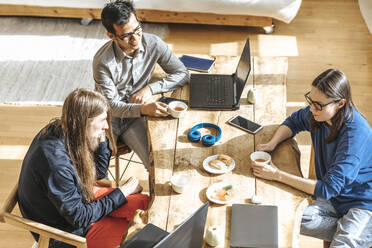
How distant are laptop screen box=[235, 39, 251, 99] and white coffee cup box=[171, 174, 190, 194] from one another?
63 cm

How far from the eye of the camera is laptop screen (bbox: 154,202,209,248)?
4.74 ft

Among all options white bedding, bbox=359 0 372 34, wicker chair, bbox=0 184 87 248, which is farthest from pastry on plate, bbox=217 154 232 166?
white bedding, bbox=359 0 372 34

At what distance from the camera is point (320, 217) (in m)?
2.22

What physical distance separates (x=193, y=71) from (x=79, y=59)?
179 cm

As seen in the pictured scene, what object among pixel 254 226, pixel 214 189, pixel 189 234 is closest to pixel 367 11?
pixel 214 189

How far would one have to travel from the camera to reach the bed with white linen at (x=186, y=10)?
4250mm

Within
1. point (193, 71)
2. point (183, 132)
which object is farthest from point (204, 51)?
point (183, 132)

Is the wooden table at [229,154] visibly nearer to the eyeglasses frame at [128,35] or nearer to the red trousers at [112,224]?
the red trousers at [112,224]

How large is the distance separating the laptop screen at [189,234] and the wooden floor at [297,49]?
1.58 m

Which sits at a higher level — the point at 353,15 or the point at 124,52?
the point at 124,52

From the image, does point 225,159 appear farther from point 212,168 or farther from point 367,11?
point 367,11

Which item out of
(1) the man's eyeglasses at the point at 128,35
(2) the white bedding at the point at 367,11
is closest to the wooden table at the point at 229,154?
(1) the man's eyeglasses at the point at 128,35

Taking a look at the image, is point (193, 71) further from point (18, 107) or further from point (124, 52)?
point (18, 107)

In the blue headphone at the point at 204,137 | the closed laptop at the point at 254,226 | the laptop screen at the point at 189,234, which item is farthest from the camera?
the blue headphone at the point at 204,137
